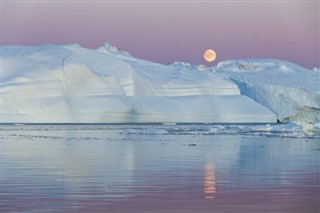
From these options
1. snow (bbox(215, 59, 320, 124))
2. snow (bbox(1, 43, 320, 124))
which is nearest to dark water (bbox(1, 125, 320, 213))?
snow (bbox(215, 59, 320, 124))

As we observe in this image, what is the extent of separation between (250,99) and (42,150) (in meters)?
36.1

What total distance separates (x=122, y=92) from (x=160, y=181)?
40090mm

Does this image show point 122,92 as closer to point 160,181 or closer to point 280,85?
point 280,85

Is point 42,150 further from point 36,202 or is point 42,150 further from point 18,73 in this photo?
point 18,73

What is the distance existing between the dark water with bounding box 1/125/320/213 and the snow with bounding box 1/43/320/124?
94.4ft

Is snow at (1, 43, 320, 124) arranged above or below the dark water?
below

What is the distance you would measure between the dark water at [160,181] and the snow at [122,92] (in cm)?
2877

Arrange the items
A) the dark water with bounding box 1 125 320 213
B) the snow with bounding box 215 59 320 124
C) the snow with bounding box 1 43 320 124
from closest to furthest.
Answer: the dark water with bounding box 1 125 320 213 → the snow with bounding box 1 43 320 124 → the snow with bounding box 215 59 320 124

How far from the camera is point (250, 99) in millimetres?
56562

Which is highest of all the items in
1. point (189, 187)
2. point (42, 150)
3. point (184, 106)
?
point (189, 187)

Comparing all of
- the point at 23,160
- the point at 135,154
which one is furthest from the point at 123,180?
the point at 135,154

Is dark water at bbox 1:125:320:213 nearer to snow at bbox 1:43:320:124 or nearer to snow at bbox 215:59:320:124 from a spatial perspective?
snow at bbox 215:59:320:124

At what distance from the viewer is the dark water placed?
32.7ft

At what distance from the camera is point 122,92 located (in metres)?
52.8
